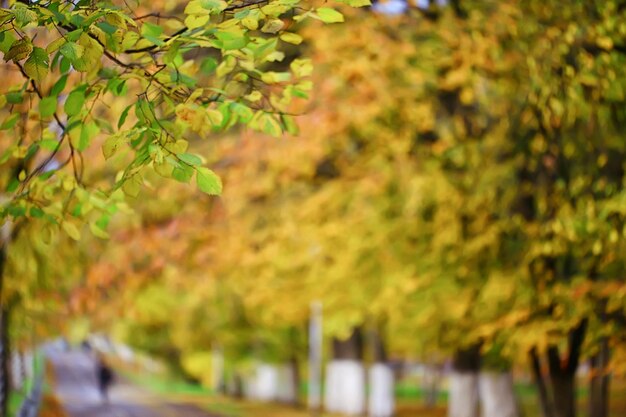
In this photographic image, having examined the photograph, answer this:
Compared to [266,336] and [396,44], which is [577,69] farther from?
[266,336]

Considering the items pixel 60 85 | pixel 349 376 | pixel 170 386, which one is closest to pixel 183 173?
pixel 60 85

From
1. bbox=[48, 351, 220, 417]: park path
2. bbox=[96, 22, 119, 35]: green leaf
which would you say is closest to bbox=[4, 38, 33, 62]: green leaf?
bbox=[96, 22, 119, 35]: green leaf

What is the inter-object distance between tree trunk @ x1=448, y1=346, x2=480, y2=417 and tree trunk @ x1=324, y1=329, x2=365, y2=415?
11.3 m

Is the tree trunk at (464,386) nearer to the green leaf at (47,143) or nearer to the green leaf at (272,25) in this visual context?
the green leaf at (47,143)

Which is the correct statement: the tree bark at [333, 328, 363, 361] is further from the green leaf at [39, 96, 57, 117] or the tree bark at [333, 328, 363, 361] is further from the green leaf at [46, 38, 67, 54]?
the green leaf at [46, 38, 67, 54]

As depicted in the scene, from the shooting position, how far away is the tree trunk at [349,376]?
122ft

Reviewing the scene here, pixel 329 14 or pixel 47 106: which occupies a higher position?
pixel 329 14

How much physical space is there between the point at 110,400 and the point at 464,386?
31505 mm

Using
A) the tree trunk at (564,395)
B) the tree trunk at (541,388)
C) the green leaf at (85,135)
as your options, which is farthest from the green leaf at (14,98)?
the tree trunk at (564,395)

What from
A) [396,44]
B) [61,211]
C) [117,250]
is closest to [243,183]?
[117,250]

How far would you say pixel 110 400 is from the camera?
5384 cm

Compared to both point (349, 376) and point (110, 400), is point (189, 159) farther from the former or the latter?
point (110, 400)

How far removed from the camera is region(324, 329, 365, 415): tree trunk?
37062mm

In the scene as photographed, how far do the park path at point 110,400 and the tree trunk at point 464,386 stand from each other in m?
17.5
